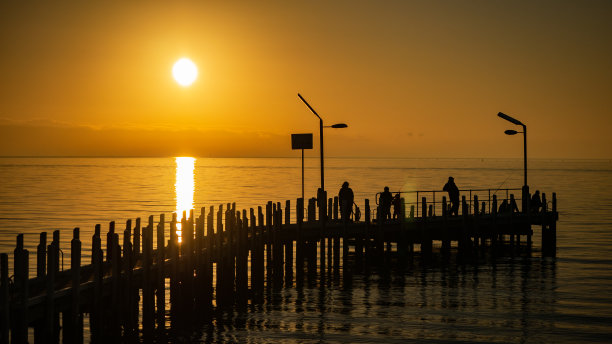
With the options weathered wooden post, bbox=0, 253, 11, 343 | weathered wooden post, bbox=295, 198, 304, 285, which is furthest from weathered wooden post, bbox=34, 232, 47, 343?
weathered wooden post, bbox=295, 198, 304, 285

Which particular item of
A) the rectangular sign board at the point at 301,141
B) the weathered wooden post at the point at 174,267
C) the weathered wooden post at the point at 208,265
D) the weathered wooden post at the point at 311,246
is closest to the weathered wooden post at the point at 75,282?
the weathered wooden post at the point at 174,267

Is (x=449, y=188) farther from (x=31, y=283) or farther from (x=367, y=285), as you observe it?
(x=31, y=283)

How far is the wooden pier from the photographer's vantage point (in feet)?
48.4

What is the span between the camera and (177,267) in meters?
20.5

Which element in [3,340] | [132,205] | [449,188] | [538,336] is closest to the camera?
[3,340]

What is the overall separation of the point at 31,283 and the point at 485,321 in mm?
12422

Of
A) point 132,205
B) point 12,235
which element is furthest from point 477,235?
point 132,205

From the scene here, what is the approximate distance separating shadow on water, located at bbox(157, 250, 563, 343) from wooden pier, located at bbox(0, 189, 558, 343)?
78 centimetres

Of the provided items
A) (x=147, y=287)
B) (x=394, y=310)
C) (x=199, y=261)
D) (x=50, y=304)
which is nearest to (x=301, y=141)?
(x=394, y=310)

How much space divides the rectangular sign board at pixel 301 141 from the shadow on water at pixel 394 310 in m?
5.35

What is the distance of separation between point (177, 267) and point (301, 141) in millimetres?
12929

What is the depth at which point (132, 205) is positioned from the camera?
76375mm

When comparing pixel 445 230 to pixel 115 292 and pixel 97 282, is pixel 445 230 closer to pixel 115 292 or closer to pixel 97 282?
pixel 115 292

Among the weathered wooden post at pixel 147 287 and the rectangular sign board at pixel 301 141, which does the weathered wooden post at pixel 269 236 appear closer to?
the rectangular sign board at pixel 301 141
